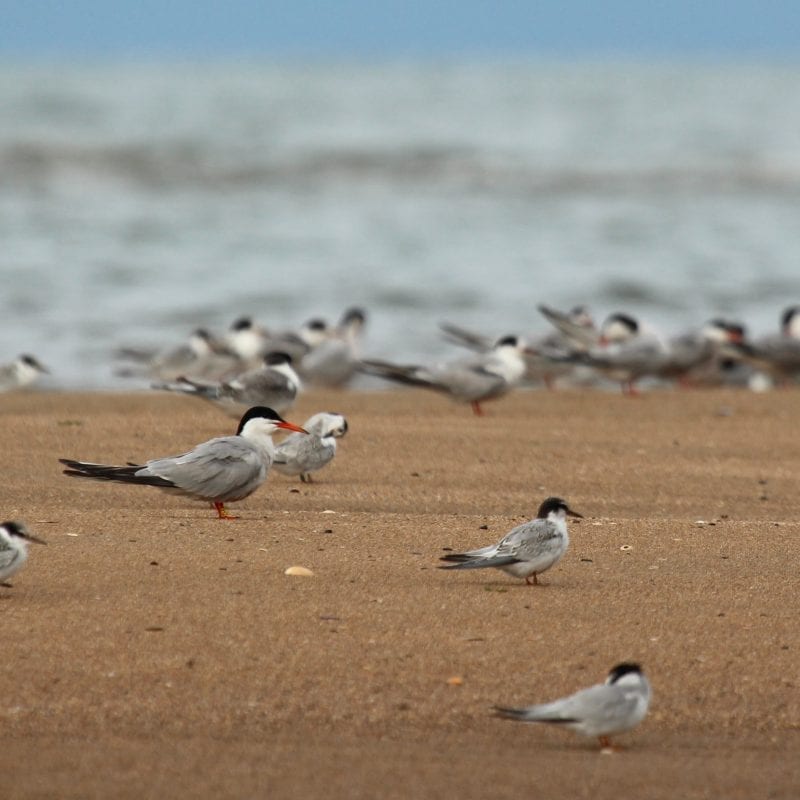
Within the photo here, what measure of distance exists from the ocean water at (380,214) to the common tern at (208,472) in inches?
260

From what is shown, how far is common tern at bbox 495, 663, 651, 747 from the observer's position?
3.81 meters

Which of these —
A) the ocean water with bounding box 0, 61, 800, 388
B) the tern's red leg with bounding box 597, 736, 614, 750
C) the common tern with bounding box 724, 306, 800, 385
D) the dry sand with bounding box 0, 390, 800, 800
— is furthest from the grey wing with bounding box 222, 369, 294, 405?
the common tern with bounding box 724, 306, 800, 385

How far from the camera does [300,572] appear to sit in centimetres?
531

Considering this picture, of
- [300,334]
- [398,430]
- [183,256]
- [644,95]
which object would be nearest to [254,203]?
[183,256]

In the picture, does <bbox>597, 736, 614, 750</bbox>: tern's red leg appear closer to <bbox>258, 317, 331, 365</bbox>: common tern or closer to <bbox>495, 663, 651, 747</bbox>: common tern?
<bbox>495, 663, 651, 747</bbox>: common tern

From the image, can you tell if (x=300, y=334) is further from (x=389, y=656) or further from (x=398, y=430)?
(x=389, y=656)

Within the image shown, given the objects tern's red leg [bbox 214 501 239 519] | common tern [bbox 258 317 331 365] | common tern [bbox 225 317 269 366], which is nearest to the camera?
tern's red leg [bbox 214 501 239 519]

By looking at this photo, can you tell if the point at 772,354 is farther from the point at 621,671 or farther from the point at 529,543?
the point at 621,671

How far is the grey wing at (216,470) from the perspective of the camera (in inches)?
241

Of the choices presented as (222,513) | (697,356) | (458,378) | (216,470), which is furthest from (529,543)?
(697,356)

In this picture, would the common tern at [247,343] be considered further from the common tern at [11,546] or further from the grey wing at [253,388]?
the common tern at [11,546]

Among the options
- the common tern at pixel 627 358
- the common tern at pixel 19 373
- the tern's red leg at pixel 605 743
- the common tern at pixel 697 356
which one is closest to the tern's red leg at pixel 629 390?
the common tern at pixel 627 358

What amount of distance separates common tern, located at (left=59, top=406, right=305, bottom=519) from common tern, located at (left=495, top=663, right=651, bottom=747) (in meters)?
2.48

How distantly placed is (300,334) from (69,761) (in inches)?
399
